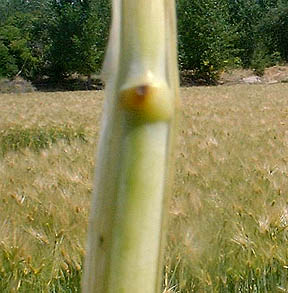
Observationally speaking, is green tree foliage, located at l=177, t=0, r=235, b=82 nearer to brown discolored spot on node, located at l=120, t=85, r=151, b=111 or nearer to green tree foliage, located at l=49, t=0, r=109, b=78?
green tree foliage, located at l=49, t=0, r=109, b=78

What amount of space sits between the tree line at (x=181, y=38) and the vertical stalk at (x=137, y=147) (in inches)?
656

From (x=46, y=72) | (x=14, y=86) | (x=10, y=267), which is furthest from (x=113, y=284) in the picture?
(x=46, y=72)

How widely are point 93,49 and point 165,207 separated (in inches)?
755

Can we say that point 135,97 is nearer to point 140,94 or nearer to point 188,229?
point 140,94

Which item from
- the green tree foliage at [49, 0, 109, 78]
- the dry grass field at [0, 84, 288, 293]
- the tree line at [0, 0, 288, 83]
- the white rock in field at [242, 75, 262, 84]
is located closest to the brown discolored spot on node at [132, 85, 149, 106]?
the dry grass field at [0, 84, 288, 293]

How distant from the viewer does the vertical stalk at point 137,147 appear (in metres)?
0.14

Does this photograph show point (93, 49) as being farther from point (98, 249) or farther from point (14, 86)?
point (98, 249)

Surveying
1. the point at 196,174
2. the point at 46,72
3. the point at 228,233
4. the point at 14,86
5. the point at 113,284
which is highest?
the point at 113,284

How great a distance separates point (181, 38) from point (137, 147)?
1872cm

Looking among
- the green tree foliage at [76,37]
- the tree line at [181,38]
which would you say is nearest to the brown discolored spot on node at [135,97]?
the tree line at [181,38]

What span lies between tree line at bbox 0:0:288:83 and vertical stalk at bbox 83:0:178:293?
54.6 ft

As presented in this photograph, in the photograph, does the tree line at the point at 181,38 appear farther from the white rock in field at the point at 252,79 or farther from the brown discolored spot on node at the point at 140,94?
the brown discolored spot on node at the point at 140,94

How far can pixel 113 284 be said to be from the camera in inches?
5.5

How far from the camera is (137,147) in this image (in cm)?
14
